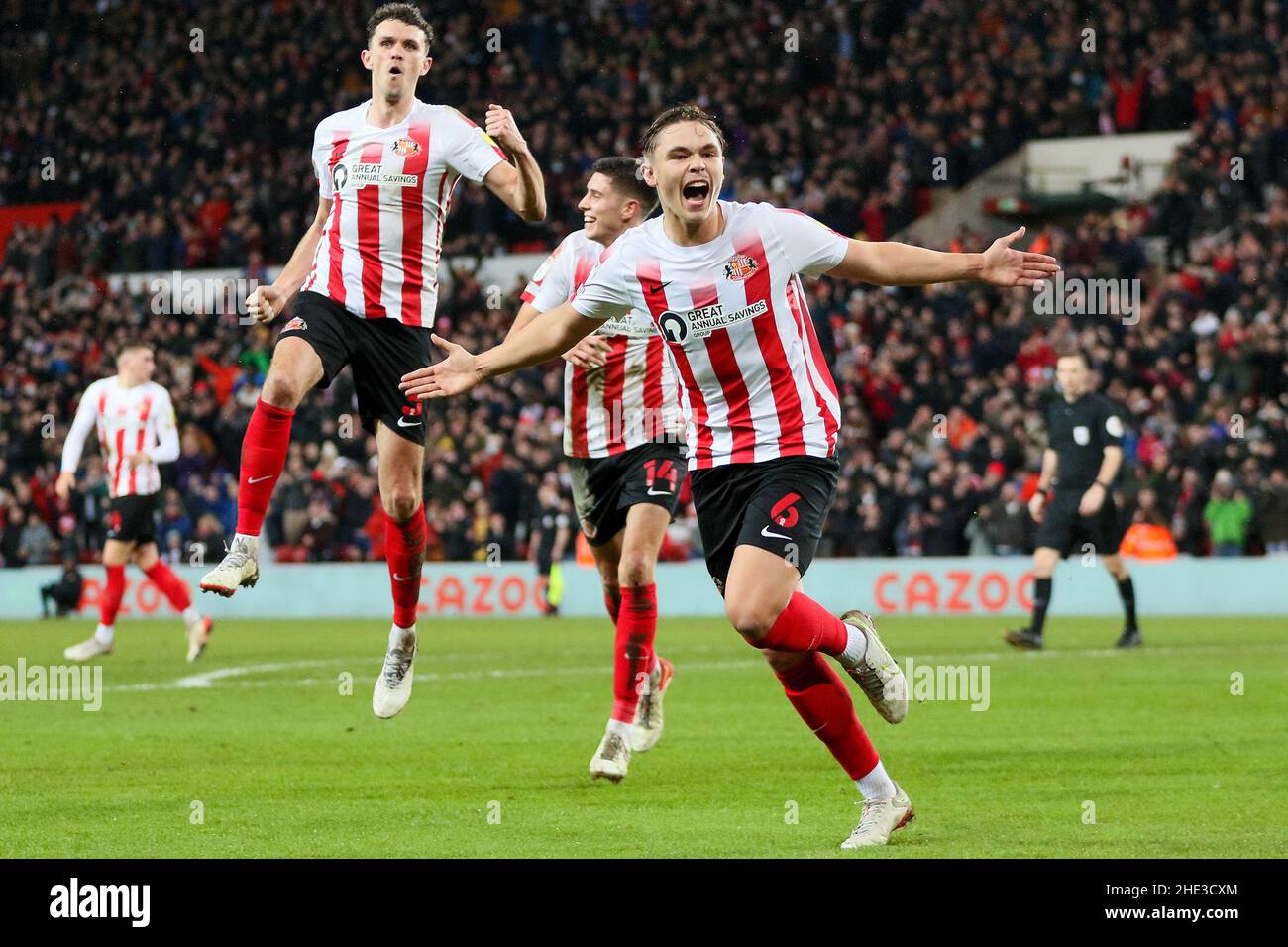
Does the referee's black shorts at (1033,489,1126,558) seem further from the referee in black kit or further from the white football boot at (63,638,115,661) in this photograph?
the white football boot at (63,638,115,661)

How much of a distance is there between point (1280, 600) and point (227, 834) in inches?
689

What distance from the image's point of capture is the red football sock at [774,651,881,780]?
697 centimetres

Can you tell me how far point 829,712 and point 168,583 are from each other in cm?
1021

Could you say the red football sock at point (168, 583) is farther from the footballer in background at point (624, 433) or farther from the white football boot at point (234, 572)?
the white football boot at point (234, 572)

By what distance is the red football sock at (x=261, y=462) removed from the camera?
805 centimetres

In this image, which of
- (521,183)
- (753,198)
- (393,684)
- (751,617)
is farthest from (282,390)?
(753,198)

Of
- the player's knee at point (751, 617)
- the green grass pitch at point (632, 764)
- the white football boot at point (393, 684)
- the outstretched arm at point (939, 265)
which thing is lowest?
the green grass pitch at point (632, 764)

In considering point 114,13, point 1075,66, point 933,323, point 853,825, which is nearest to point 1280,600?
point 933,323

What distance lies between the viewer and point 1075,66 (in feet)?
98.1

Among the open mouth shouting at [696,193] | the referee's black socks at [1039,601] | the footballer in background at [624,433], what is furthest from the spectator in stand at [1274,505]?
the open mouth shouting at [696,193]

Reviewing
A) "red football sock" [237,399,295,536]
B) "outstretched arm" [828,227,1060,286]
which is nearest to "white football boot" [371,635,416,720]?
"red football sock" [237,399,295,536]

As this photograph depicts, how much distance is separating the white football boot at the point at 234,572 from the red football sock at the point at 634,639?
6.93ft

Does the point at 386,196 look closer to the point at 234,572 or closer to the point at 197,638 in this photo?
the point at 234,572

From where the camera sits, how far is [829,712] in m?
6.97
